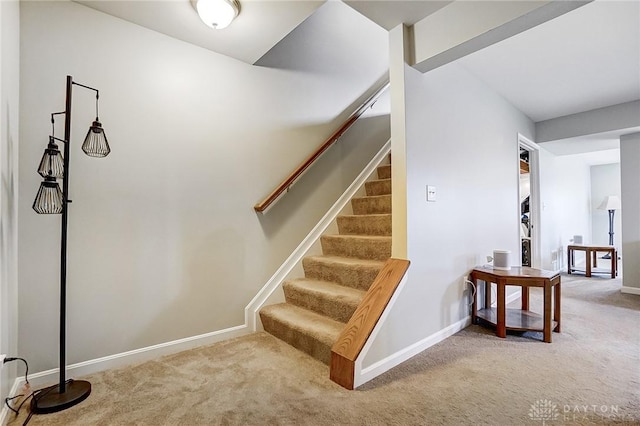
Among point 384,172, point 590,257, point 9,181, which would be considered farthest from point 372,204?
point 590,257

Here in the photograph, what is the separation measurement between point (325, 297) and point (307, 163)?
46.8 inches

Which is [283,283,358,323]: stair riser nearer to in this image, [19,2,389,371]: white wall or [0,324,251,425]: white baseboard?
[19,2,389,371]: white wall

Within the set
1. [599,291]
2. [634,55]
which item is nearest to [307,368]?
[634,55]

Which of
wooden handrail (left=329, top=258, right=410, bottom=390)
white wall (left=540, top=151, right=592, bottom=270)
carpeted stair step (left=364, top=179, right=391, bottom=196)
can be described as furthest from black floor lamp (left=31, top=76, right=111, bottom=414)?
white wall (left=540, top=151, right=592, bottom=270)

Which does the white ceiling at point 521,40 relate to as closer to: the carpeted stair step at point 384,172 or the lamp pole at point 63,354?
the lamp pole at point 63,354

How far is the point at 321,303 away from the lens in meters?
2.29

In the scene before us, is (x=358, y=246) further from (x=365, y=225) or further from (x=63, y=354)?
(x=63, y=354)

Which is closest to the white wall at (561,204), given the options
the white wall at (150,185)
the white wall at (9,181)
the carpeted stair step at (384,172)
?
the carpeted stair step at (384,172)

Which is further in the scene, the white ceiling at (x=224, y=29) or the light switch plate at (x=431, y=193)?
the light switch plate at (x=431, y=193)

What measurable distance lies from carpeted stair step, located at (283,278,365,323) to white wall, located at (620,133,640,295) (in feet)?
12.8

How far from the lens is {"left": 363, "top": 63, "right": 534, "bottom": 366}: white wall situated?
2055mm

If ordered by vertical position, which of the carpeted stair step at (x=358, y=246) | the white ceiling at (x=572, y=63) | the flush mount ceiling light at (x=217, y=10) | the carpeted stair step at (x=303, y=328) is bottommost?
the carpeted stair step at (x=303, y=328)

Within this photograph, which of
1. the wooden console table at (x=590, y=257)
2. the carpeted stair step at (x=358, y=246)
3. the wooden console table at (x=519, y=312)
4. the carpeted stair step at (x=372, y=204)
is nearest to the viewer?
the wooden console table at (x=519, y=312)

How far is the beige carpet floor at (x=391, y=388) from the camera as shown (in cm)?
140
